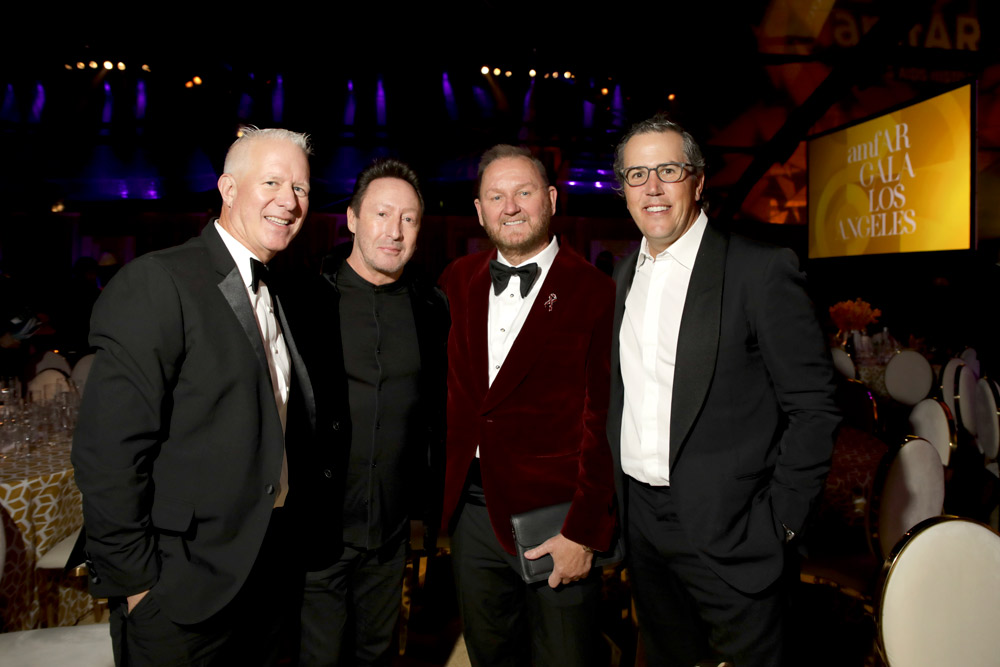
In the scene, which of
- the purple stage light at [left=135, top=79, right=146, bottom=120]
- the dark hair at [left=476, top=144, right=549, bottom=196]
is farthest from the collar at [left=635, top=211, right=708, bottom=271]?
the purple stage light at [left=135, top=79, right=146, bottom=120]

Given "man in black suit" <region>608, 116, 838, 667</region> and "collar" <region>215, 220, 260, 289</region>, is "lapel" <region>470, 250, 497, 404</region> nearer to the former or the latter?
"man in black suit" <region>608, 116, 838, 667</region>

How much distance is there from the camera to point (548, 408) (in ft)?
6.42

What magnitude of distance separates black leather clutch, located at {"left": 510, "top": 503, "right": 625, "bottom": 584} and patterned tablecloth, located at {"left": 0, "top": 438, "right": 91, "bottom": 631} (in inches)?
88.8

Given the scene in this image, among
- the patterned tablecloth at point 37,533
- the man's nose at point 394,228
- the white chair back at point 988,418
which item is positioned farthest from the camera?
the white chair back at point 988,418

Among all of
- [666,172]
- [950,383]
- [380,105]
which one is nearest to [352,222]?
[666,172]

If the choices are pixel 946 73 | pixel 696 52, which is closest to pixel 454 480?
pixel 696 52

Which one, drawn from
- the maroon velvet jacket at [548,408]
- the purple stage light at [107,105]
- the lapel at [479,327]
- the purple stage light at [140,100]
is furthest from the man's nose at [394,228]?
the purple stage light at [107,105]

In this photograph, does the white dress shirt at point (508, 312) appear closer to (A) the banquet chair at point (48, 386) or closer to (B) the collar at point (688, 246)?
(B) the collar at point (688, 246)

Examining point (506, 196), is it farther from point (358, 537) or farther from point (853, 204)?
point (853, 204)

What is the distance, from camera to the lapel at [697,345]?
1.63 meters

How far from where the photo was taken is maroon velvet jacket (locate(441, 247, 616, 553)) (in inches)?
75.7

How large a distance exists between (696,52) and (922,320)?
5.40 m

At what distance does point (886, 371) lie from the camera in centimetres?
545

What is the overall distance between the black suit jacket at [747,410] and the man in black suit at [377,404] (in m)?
0.92
